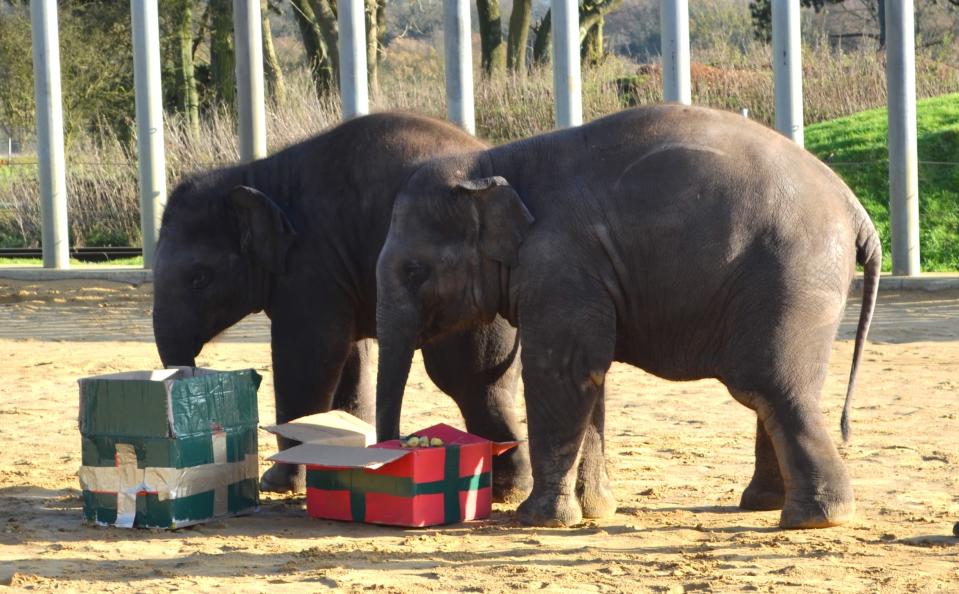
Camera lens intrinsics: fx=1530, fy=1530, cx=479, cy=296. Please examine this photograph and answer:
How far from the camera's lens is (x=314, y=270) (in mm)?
7164

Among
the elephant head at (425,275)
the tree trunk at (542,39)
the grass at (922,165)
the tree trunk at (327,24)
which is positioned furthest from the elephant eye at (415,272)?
the tree trunk at (542,39)

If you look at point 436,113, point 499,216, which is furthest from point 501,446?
point 436,113

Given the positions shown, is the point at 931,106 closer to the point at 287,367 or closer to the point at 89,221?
the point at 89,221

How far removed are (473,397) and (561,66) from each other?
9.02m

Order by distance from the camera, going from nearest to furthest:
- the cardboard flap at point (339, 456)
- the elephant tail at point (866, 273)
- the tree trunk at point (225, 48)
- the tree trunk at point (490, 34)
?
1. the cardboard flap at point (339, 456)
2. the elephant tail at point (866, 273)
3. the tree trunk at point (225, 48)
4. the tree trunk at point (490, 34)

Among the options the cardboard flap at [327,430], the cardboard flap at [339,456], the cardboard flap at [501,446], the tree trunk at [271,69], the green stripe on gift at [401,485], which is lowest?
the green stripe on gift at [401,485]

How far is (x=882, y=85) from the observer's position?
23.1 m

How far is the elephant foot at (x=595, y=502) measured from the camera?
21.5 ft

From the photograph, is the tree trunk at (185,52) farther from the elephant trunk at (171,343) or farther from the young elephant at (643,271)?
the young elephant at (643,271)

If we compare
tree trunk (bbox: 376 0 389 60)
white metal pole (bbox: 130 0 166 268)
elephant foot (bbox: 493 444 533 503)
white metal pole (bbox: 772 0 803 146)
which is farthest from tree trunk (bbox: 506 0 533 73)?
elephant foot (bbox: 493 444 533 503)

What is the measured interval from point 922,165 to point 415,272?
13524mm

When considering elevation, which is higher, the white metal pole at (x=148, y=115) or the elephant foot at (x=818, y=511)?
the white metal pole at (x=148, y=115)

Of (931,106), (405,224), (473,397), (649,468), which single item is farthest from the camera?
(931,106)

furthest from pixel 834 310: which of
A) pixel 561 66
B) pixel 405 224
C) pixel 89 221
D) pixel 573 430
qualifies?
pixel 89 221
